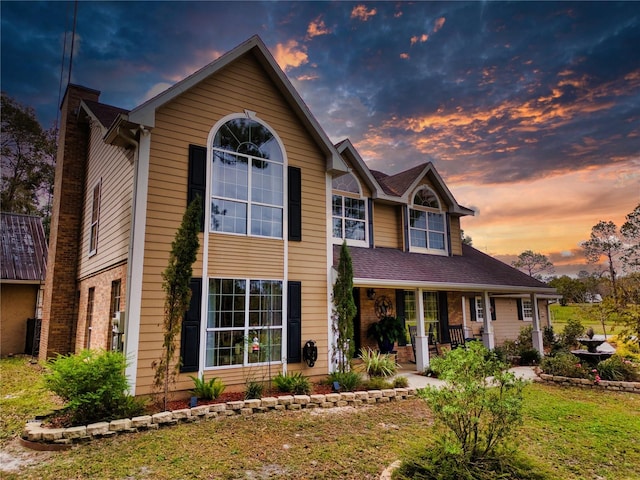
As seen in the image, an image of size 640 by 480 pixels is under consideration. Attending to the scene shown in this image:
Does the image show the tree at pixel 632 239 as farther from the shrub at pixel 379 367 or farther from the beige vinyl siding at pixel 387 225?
the shrub at pixel 379 367

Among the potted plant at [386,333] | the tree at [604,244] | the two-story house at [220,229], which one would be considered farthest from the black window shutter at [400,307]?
the tree at [604,244]

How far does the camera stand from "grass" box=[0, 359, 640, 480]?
447 cm

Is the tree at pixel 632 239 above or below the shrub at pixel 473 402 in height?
above

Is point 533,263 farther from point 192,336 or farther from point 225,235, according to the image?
point 192,336

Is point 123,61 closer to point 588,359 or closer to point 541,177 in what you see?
point 541,177

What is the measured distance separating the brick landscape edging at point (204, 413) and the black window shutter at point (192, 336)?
1.10 m

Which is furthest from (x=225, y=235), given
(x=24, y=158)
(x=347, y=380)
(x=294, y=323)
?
(x=24, y=158)

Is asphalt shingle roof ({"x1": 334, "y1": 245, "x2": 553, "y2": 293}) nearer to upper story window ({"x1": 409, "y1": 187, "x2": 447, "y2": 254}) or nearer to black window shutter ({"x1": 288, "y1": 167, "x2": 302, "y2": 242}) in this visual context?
upper story window ({"x1": 409, "y1": 187, "x2": 447, "y2": 254})

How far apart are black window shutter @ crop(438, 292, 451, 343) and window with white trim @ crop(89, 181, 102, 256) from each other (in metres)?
11.6

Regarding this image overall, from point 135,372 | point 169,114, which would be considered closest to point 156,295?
point 135,372

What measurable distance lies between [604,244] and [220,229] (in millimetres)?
37426

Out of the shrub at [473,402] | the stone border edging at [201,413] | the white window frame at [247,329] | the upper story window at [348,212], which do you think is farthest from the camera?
the upper story window at [348,212]

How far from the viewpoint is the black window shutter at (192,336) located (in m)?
7.43

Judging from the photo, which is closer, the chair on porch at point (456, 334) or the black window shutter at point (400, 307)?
the black window shutter at point (400, 307)
